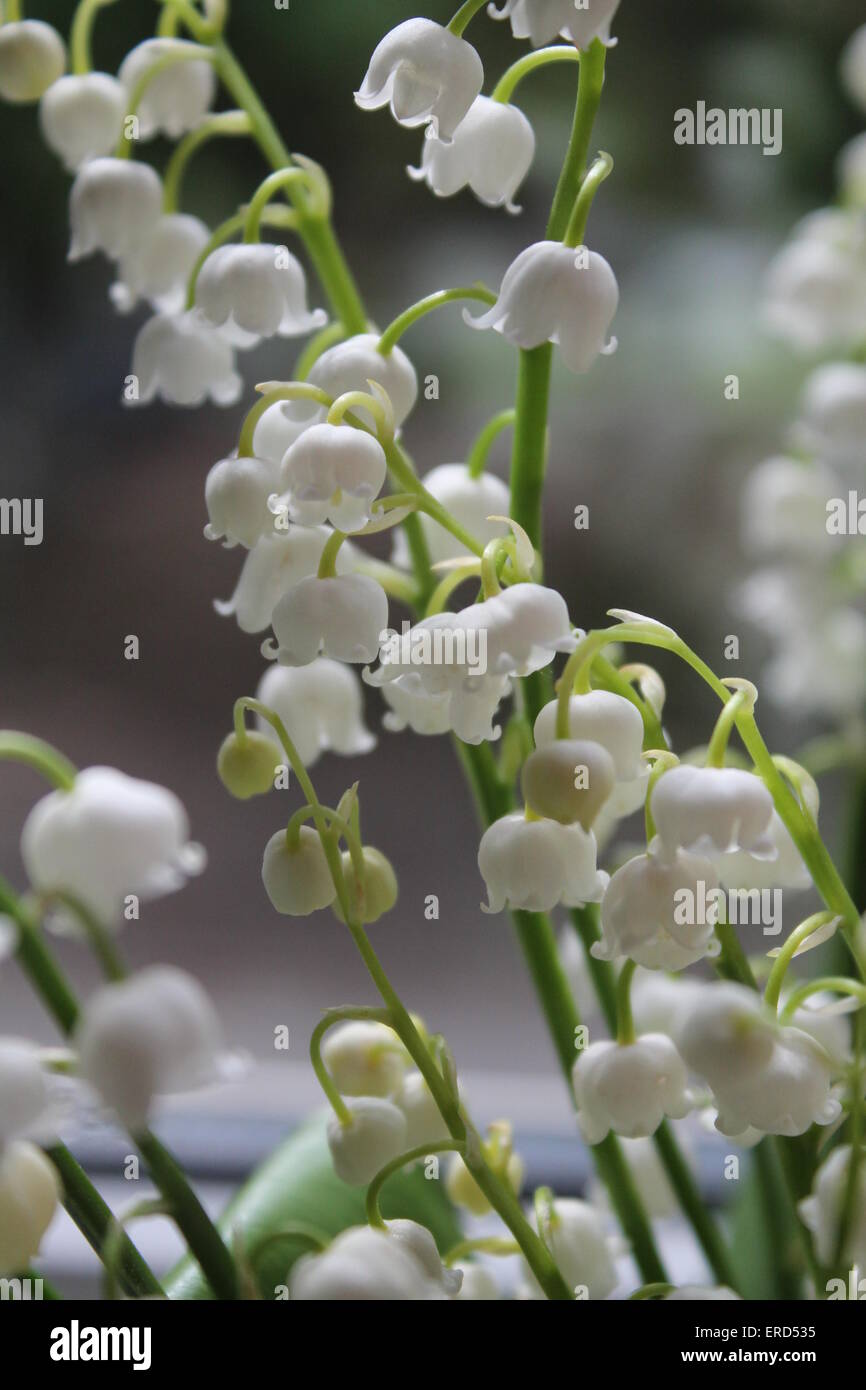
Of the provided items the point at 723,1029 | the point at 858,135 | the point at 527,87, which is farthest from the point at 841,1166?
the point at 858,135

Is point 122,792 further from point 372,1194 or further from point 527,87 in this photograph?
point 527,87

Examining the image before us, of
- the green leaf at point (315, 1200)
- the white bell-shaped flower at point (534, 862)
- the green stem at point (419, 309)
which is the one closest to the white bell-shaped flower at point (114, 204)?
the green stem at point (419, 309)

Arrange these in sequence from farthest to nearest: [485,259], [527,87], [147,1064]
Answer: [485,259] → [527,87] → [147,1064]

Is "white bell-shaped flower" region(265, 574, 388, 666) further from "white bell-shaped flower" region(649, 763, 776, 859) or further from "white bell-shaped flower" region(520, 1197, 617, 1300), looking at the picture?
"white bell-shaped flower" region(520, 1197, 617, 1300)

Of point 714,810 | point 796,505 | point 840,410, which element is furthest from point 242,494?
point 796,505

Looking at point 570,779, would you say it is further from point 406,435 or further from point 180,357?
point 406,435

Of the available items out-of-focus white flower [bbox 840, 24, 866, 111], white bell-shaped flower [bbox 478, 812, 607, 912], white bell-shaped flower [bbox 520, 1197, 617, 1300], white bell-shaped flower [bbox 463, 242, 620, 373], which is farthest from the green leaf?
out-of-focus white flower [bbox 840, 24, 866, 111]
